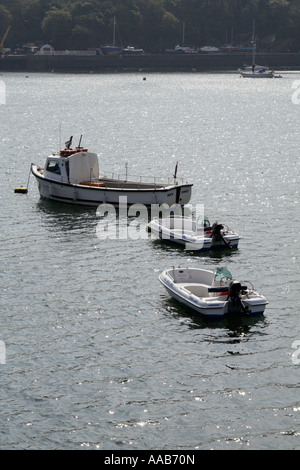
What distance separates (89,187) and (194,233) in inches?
517

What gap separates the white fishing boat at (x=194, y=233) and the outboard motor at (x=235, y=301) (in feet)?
42.0

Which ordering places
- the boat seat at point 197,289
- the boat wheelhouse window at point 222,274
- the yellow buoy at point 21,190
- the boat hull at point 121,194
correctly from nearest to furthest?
1. the boat wheelhouse window at point 222,274
2. the boat seat at point 197,289
3. the boat hull at point 121,194
4. the yellow buoy at point 21,190

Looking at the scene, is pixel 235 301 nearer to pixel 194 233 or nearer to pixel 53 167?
pixel 194 233

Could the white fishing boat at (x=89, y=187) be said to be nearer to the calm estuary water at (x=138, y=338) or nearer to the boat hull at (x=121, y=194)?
the boat hull at (x=121, y=194)

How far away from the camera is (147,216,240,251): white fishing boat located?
56125 millimetres

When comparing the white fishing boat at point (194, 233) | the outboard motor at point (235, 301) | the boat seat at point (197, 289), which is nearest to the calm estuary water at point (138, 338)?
the outboard motor at point (235, 301)

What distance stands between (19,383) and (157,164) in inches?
2369

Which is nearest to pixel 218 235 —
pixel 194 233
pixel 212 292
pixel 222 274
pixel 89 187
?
pixel 194 233

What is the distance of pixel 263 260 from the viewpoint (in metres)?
54.1

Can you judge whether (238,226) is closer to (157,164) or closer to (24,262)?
(24,262)

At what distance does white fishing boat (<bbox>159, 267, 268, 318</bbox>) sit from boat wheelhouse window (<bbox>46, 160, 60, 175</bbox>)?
2454 cm

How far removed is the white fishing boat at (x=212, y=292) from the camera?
142 ft

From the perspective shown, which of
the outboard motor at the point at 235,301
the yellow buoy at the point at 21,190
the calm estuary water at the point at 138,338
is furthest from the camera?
the yellow buoy at the point at 21,190

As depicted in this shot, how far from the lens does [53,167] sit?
7031cm
